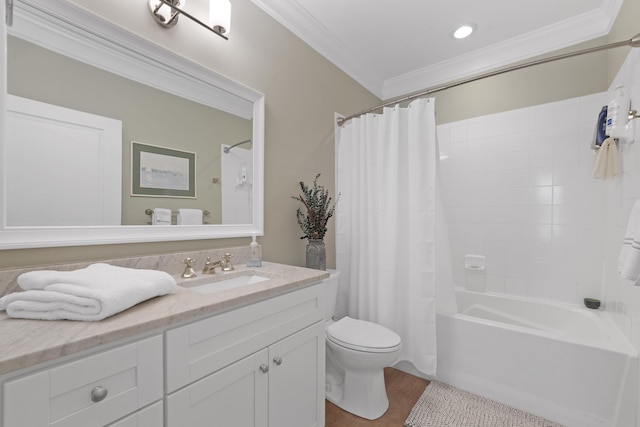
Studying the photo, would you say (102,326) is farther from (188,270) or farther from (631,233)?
(631,233)

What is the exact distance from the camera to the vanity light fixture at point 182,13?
126cm

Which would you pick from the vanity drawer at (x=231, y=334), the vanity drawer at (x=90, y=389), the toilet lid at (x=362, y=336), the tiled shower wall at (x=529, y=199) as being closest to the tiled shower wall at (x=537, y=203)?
the tiled shower wall at (x=529, y=199)

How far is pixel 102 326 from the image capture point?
697 millimetres

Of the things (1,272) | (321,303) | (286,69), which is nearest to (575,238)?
(321,303)

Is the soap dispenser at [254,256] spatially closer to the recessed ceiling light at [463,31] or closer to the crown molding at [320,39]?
the crown molding at [320,39]

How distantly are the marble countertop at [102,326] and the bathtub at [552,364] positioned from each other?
1483mm

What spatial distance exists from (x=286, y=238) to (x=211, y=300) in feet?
3.40

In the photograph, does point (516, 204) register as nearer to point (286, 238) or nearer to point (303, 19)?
point (286, 238)

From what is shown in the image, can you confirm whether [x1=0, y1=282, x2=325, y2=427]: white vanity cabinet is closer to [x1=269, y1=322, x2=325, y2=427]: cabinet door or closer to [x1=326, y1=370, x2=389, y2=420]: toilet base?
[x1=269, y1=322, x2=325, y2=427]: cabinet door

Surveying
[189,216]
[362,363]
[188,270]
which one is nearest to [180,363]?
[188,270]

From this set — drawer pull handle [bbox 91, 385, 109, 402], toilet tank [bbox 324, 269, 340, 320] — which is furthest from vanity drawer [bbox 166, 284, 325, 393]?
toilet tank [bbox 324, 269, 340, 320]

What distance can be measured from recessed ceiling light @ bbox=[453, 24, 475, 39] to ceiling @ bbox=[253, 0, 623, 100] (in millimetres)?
39

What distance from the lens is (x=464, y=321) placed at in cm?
186

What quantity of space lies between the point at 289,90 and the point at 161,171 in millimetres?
1079
